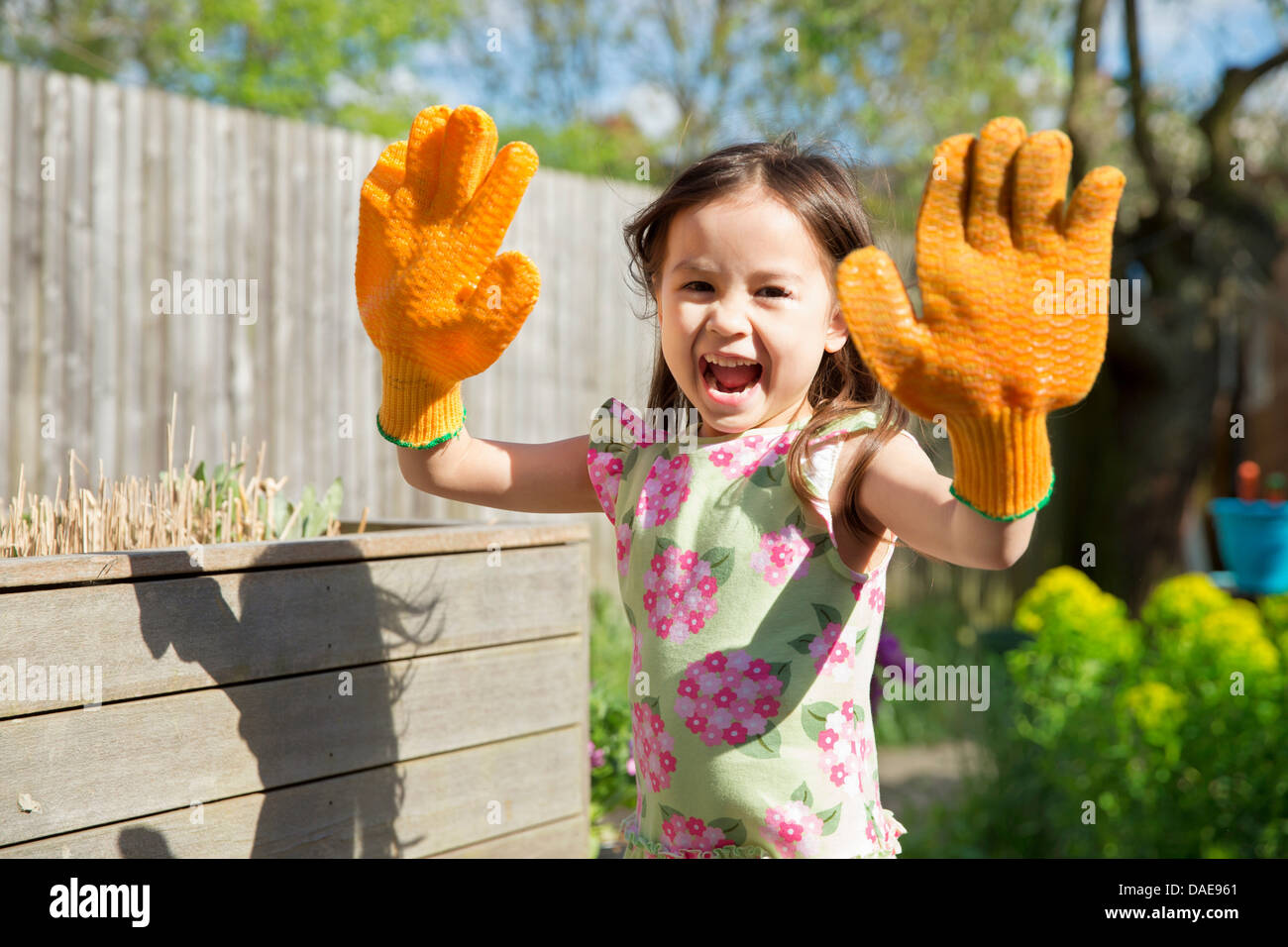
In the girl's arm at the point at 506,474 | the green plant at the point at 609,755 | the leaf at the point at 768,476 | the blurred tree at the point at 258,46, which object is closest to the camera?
the leaf at the point at 768,476

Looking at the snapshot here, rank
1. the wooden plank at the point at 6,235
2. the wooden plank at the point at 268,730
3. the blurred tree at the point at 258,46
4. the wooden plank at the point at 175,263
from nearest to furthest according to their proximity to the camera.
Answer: the wooden plank at the point at 268,730
the wooden plank at the point at 6,235
the wooden plank at the point at 175,263
the blurred tree at the point at 258,46

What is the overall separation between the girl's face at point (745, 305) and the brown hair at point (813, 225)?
28mm

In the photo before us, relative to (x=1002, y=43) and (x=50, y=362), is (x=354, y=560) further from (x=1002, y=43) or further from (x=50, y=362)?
(x=1002, y=43)

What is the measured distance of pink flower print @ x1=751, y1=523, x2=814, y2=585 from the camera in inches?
59.3

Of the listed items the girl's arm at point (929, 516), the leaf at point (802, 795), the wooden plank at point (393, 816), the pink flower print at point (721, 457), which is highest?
the pink flower print at point (721, 457)

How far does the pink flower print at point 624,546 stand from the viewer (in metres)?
1.63

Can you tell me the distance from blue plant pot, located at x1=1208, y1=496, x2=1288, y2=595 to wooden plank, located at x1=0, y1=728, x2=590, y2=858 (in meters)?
3.00

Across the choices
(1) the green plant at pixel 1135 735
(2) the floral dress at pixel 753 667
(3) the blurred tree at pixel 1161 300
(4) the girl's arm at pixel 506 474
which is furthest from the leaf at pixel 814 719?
(3) the blurred tree at pixel 1161 300

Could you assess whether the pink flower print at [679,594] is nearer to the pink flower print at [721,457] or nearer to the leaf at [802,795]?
the pink flower print at [721,457]

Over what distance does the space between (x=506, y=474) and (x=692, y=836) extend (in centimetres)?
62

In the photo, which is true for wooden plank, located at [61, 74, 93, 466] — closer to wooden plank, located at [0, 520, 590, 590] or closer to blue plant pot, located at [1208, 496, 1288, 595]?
wooden plank, located at [0, 520, 590, 590]

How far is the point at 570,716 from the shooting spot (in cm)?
223

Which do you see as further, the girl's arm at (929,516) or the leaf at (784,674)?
the leaf at (784,674)
